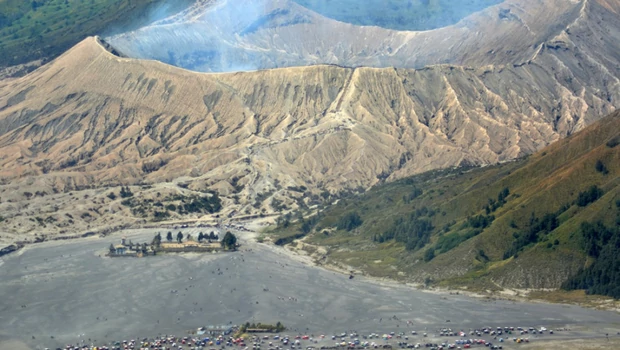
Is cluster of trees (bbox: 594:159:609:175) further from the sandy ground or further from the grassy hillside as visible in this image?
the sandy ground

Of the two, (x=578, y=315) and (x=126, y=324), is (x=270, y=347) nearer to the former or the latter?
(x=126, y=324)

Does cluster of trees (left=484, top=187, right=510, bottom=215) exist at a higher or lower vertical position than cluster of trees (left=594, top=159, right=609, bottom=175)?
lower

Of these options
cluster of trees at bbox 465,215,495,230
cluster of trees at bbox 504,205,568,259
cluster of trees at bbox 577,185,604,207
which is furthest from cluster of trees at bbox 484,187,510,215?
cluster of trees at bbox 577,185,604,207

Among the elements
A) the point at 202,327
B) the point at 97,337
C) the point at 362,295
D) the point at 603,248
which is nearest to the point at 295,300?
the point at 362,295

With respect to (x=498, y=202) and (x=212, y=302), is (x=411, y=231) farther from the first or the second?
(x=212, y=302)

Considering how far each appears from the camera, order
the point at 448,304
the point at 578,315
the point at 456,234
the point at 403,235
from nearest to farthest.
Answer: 1. the point at 578,315
2. the point at 448,304
3. the point at 456,234
4. the point at 403,235

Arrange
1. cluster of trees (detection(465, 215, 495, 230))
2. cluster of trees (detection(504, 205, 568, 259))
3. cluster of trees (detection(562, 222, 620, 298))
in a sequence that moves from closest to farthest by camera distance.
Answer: cluster of trees (detection(562, 222, 620, 298)) < cluster of trees (detection(504, 205, 568, 259)) < cluster of trees (detection(465, 215, 495, 230))
